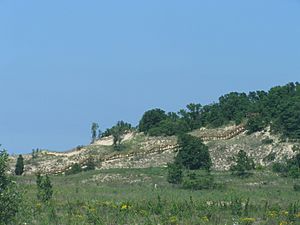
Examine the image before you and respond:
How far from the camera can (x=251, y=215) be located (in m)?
40.8

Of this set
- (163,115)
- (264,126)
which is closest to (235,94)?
(163,115)

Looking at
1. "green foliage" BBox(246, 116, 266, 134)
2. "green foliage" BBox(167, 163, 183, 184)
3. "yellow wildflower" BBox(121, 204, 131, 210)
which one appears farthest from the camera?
"green foliage" BBox(246, 116, 266, 134)

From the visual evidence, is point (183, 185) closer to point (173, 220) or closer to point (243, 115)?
point (173, 220)

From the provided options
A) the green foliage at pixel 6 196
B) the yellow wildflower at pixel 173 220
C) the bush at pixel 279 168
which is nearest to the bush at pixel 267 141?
the bush at pixel 279 168

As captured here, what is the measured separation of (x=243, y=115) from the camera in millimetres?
95688

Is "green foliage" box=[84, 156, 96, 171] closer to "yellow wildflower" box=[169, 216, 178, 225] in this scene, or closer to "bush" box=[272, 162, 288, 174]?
"bush" box=[272, 162, 288, 174]

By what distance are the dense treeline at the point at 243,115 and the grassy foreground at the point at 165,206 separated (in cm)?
2371

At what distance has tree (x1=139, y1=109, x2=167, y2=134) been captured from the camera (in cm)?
10481

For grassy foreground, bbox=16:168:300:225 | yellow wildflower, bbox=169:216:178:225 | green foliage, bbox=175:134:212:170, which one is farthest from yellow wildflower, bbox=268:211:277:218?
green foliage, bbox=175:134:212:170

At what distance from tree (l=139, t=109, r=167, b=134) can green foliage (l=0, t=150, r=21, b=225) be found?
73.1 meters

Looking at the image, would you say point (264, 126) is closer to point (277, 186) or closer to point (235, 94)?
point (235, 94)

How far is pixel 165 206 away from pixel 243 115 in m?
54.3

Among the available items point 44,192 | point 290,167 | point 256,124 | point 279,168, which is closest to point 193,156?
point 279,168

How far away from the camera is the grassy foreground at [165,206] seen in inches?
1491
